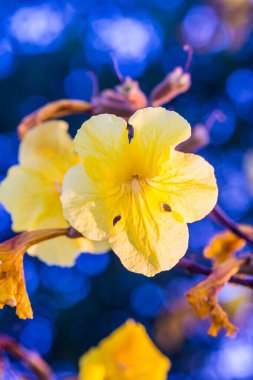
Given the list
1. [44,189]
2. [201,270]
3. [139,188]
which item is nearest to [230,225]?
[201,270]

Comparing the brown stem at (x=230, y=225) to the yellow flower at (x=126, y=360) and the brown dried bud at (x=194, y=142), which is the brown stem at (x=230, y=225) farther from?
the yellow flower at (x=126, y=360)

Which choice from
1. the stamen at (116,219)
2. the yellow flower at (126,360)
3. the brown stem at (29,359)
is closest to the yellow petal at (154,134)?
the stamen at (116,219)

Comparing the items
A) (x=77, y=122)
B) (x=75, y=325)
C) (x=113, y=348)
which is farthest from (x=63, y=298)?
(x=113, y=348)

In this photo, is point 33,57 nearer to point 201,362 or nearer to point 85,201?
point 201,362

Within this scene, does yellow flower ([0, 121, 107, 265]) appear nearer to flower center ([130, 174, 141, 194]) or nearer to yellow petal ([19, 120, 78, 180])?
yellow petal ([19, 120, 78, 180])

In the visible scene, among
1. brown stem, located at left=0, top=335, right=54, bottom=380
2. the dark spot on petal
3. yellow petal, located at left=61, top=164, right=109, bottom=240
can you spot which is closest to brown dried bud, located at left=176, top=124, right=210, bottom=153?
the dark spot on petal

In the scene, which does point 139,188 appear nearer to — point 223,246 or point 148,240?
point 148,240
